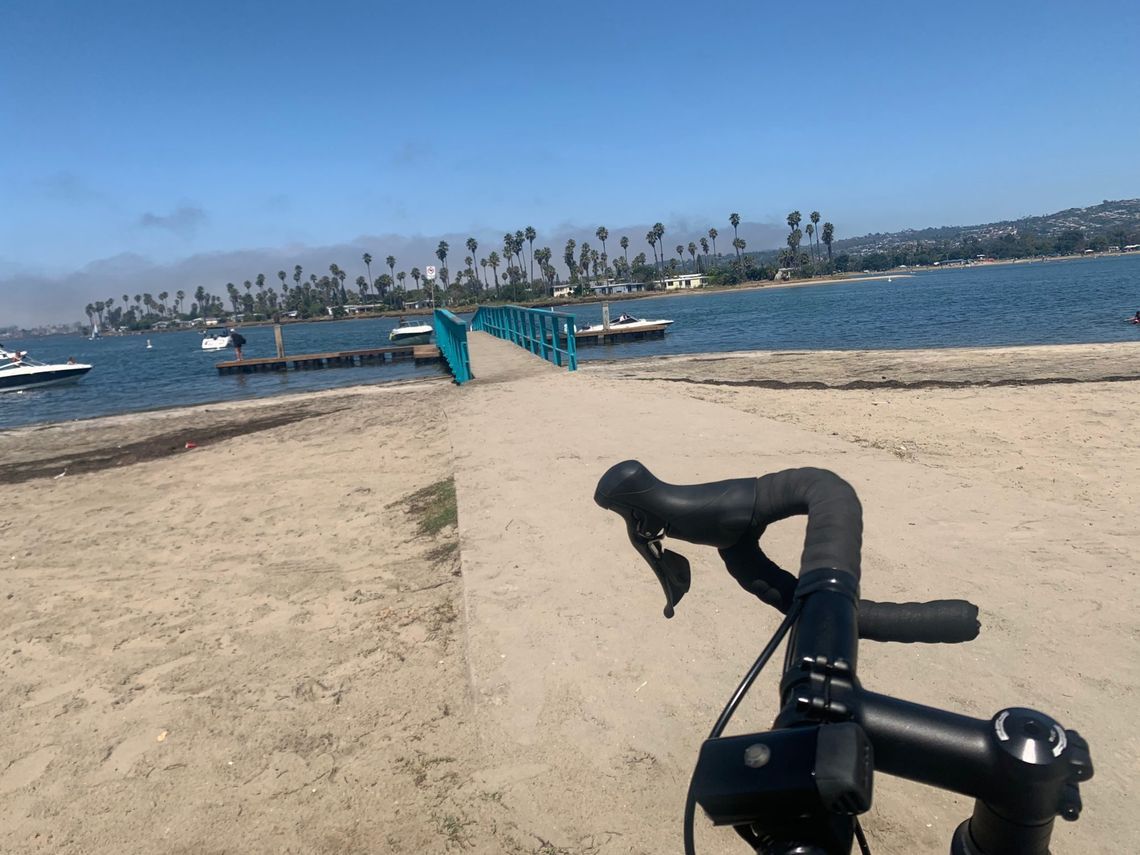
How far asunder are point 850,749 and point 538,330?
59.0 feet

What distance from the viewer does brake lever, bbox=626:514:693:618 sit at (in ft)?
4.82

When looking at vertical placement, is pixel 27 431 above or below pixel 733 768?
below

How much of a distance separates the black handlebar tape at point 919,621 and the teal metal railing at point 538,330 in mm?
13212

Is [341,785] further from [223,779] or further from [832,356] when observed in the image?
[832,356]

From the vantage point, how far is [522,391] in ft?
42.2

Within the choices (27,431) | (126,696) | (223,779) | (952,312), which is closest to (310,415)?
(27,431)

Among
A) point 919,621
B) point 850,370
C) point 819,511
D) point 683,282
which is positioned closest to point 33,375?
point 850,370

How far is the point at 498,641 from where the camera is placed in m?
4.19

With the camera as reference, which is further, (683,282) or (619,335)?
(683,282)

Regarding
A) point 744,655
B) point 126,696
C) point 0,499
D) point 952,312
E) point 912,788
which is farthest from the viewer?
point 952,312

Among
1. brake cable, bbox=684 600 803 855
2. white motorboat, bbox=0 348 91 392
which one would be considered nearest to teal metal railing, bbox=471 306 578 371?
brake cable, bbox=684 600 803 855

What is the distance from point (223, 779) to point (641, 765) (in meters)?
1.86

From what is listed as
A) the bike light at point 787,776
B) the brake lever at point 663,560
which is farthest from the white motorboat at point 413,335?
the bike light at point 787,776

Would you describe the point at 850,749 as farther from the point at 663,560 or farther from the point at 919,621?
the point at 663,560
